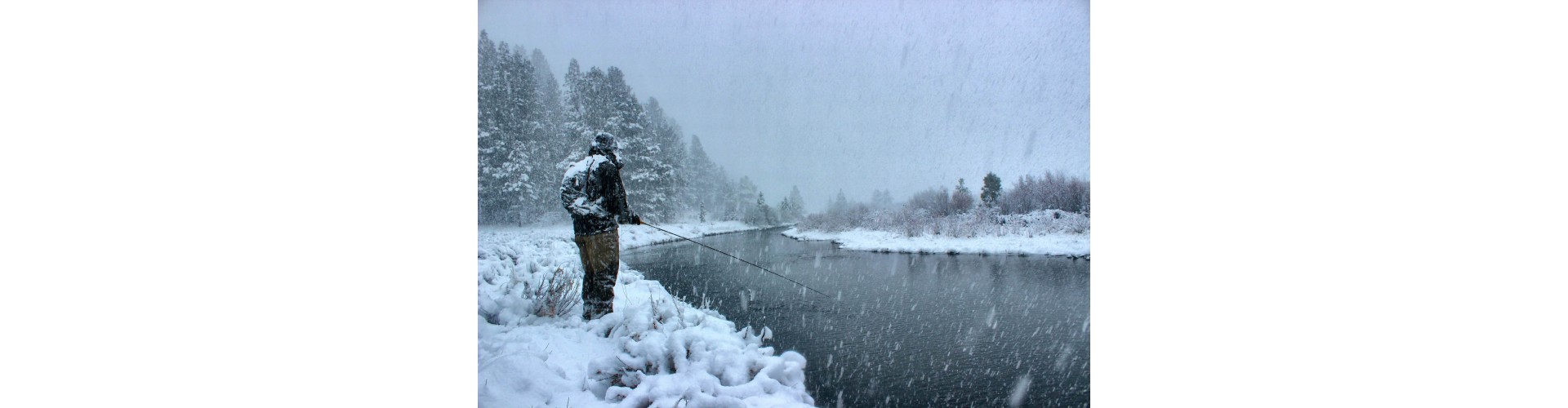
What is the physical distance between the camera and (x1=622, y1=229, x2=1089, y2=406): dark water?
1.96 metres

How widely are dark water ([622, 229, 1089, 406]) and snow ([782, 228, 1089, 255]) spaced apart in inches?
1.4

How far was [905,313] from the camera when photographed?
7.02ft

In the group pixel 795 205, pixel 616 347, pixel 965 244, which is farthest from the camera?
pixel 965 244

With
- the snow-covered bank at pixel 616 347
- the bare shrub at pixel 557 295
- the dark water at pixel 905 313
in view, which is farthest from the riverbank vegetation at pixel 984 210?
the bare shrub at pixel 557 295

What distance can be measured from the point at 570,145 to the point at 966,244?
171 centimetres

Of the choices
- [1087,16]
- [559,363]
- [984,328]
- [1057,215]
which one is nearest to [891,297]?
[984,328]

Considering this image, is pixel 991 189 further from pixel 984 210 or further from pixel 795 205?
pixel 795 205

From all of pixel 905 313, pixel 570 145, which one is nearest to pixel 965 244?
pixel 905 313

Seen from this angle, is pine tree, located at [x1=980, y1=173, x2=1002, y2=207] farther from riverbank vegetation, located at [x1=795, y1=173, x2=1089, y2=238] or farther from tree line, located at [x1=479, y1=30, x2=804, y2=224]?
tree line, located at [x1=479, y1=30, x2=804, y2=224]

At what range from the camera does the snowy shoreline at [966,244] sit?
7.14ft

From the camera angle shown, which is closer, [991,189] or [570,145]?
[570,145]

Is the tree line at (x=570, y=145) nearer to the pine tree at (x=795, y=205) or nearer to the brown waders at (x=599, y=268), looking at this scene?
the pine tree at (x=795, y=205)

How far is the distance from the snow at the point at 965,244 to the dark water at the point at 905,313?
0.04m
